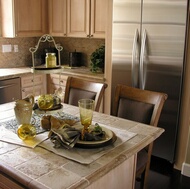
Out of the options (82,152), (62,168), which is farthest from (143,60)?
(62,168)

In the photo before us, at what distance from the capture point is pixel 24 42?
4.23 m

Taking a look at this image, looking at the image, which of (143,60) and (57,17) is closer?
(143,60)

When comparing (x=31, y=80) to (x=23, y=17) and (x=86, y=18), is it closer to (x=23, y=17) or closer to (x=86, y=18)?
(x=23, y=17)

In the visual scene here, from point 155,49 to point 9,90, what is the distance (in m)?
1.86

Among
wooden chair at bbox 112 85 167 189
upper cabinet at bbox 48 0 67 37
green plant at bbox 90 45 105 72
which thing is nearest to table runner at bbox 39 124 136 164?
wooden chair at bbox 112 85 167 189

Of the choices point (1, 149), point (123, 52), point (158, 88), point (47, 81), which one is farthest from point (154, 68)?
point (1, 149)

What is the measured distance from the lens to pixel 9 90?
3467mm

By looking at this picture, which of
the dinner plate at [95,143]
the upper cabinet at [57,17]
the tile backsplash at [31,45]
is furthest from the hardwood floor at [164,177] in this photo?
the upper cabinet at [57,17]

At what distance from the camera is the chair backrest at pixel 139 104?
195 centimetres

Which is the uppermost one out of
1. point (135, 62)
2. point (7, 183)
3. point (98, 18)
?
point (98, 18)

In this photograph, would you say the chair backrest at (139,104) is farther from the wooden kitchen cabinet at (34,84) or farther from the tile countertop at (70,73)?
the wooden kitchen cabinet at (34,84)

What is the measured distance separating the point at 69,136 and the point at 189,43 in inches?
71.8

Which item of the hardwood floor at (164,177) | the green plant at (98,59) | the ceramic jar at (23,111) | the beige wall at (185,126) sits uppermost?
the green plant at (98,59)

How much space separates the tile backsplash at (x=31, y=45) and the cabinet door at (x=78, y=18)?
1.17 ft
